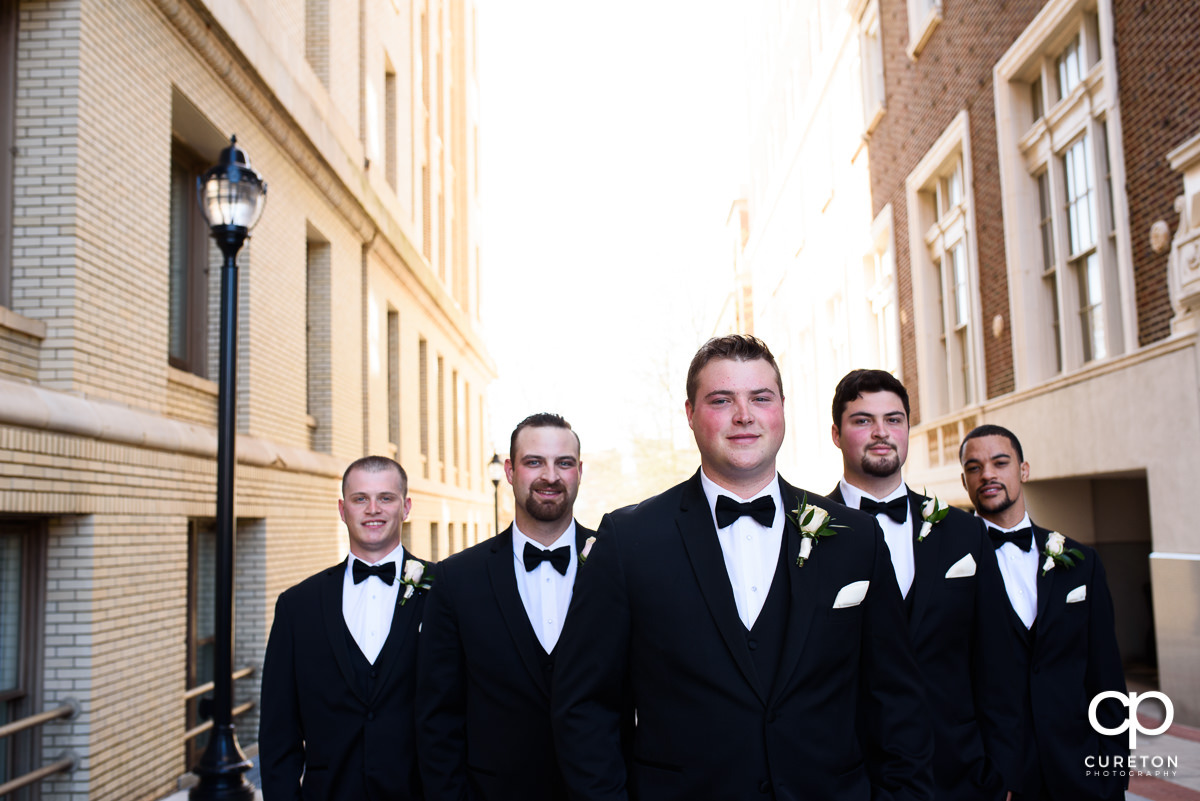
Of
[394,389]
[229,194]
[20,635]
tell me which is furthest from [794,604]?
[394,389]

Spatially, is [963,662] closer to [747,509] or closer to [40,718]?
[747,509]

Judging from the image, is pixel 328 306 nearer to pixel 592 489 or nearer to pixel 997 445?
pixel 997 445

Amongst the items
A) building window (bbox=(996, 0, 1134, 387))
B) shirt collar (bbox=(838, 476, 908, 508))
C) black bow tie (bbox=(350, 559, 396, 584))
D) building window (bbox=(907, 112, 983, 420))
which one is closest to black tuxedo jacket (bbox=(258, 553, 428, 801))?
black bow tie (bbox=(350, 559, 396, 584))

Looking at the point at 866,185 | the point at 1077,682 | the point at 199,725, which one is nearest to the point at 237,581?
the point at 199,725

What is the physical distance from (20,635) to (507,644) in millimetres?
5607

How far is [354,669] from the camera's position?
Result: 4.69m

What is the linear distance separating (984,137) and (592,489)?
181 ft

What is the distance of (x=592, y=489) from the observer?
7069 cm

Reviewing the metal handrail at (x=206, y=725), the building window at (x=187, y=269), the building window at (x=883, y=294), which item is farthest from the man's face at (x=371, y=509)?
the building window at (x=883, y=294)

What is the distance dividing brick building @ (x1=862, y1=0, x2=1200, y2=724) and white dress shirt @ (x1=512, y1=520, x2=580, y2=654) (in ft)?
28.5

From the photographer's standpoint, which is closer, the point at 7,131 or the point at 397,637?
the point at 397,637

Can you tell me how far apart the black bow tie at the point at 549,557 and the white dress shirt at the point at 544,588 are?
0.05 ft

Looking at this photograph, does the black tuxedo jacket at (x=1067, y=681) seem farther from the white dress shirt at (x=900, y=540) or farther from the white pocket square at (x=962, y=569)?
the white dress shirt at (x=900, y=540)

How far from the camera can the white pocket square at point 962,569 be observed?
4.31 m
